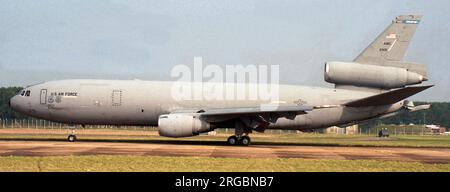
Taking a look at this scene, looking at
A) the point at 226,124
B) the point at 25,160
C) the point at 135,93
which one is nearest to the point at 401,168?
the point at 25,160

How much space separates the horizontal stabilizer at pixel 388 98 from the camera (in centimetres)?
3084

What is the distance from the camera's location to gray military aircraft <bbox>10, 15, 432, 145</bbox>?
109 feet

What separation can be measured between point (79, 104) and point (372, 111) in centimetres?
1773

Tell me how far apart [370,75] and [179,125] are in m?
12.1

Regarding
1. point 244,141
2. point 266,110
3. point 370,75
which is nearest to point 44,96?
point 244,141

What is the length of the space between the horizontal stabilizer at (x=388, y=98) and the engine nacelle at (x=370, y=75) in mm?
1265

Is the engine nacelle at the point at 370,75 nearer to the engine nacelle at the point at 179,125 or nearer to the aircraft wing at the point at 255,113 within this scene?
the aircraft wing at the point at 255,113

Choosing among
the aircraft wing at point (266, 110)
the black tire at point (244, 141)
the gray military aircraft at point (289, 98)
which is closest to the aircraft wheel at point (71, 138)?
the gray military aircraft at point (289, 98)

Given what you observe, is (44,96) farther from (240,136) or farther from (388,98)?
(388,98)

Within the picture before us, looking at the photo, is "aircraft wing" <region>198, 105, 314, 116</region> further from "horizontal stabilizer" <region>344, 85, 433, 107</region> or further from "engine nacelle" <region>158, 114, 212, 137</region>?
"horizontal stabilizer" <region>344, 85, 433, 107</region>

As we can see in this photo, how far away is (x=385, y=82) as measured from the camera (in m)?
33.6

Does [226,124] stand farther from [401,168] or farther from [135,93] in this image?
[401,168]
